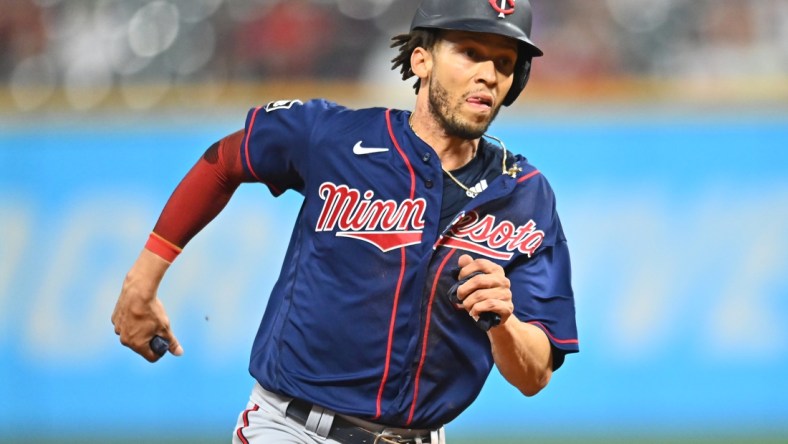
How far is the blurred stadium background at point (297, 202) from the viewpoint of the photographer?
7.35m

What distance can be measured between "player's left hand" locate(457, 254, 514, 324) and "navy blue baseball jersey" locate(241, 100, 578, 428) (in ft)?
1.24

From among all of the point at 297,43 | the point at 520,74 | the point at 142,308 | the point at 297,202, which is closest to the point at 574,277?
the point at 297,202

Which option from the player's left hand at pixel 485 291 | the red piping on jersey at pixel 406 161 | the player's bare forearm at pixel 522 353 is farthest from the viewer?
the red piping on jersey at pixel 406 161

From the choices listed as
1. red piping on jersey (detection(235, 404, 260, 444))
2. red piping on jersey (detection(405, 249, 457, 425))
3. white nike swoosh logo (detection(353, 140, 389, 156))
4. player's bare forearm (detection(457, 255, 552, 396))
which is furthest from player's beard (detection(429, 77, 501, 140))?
red piping on jersey (detection(235, 404, 260, 444))

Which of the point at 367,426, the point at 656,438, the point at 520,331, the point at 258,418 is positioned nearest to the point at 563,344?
the point at 520,331

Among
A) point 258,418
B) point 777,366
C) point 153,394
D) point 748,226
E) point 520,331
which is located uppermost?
point 748,226

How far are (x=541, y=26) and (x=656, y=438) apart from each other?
287cm

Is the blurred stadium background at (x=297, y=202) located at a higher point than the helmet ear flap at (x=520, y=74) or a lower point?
higher

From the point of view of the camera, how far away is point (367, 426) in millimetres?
3582

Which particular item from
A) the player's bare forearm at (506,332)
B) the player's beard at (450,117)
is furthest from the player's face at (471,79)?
the player's bare forearm at (506,332)

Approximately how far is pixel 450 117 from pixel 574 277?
4112 mm

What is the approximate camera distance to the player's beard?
11.9ft

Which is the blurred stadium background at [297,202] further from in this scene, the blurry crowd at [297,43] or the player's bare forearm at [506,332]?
the player's bare forearm at [506,332]

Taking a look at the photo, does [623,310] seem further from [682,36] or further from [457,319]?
[457,319]
